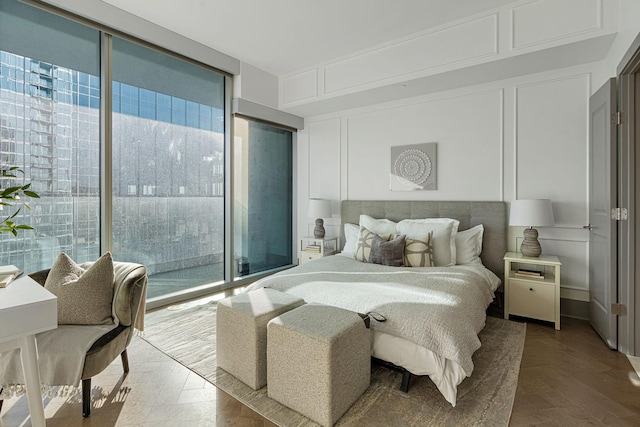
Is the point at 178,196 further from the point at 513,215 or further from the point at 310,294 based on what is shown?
the point at 513,215

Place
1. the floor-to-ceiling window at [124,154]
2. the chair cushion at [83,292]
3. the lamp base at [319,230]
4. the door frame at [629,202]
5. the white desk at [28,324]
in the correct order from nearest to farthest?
the white desk at [28,324] → the chair cushion at [83,292] → the door frame at [629,202] → the floor-to-ceiling window at [124,154] → the lamp base at [319,230]

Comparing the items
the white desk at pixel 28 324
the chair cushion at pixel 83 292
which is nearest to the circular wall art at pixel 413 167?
the chair cushion at pixel 83 292

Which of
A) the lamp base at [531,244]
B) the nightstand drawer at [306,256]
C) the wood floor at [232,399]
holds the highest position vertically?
the lamp base at [531,244]

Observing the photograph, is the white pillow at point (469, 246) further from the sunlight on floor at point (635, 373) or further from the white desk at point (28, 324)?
the white desk at point (28, 324)

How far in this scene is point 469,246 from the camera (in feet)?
11.4

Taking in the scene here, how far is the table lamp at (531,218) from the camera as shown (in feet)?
10.0

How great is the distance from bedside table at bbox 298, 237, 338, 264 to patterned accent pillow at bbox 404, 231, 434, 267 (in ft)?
4.79

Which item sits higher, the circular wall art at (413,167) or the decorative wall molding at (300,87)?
the decorative wall molding at (300,87)

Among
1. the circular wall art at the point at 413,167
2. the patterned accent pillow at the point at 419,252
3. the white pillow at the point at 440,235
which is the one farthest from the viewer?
the circular wall art at the point at 413,167

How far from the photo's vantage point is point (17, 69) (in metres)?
2.60

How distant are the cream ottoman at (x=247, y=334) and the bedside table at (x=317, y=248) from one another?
2.20m

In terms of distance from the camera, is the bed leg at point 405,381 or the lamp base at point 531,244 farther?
the lamp base at point 531,244

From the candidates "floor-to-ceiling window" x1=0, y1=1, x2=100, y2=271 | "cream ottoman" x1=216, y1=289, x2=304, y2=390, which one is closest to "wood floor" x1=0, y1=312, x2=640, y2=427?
"cream ottoman" x1=216, y1=289, x2=304, y2=390

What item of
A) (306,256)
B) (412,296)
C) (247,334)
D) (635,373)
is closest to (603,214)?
(635,373)
